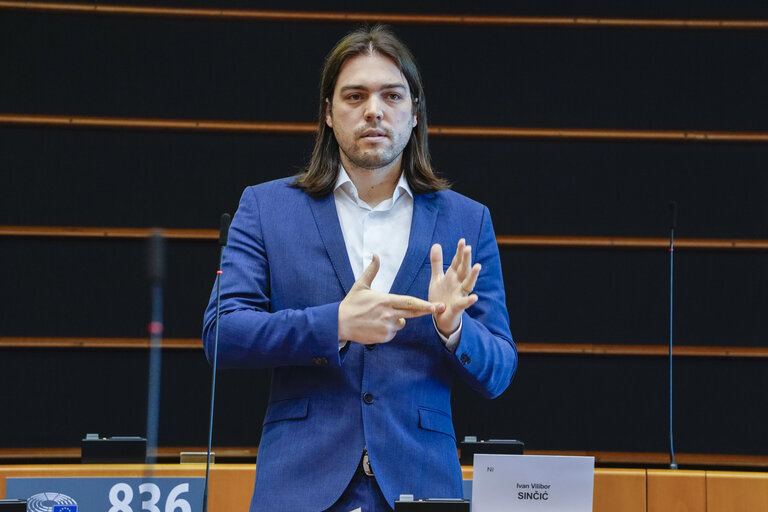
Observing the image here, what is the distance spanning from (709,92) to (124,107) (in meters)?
2.69

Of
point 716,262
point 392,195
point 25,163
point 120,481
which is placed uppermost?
point 25,163

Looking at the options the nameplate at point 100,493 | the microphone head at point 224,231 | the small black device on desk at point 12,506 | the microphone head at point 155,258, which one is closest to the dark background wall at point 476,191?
the nameplate at point 100,493

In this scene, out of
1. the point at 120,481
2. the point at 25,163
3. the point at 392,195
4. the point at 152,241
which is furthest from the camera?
the point at 25,163

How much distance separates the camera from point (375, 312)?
1445mm

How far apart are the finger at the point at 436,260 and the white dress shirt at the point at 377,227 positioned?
135 millimetres

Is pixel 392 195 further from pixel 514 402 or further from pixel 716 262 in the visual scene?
pixel 716 262

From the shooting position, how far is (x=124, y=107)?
422 centimetres

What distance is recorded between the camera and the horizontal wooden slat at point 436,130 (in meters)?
4.16

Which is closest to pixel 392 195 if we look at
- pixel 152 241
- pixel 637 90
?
pixel 152 241

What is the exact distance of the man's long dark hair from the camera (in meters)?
1.77

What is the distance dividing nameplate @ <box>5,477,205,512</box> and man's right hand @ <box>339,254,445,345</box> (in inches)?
44.3

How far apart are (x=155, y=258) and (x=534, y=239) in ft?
10.9

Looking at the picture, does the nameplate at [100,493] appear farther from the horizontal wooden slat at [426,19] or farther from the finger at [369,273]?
the horizontal wooden slat at [426,19]

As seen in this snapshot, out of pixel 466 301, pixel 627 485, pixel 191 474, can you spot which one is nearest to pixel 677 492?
pixel 627 485
